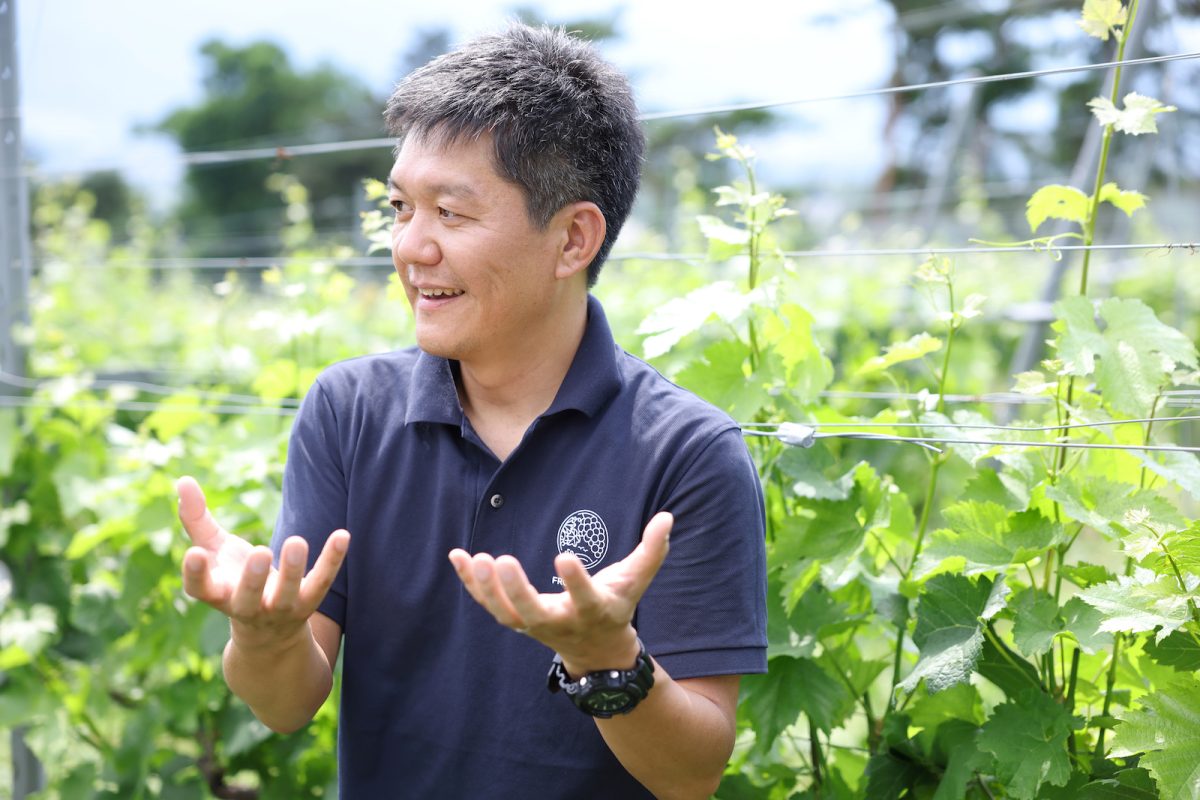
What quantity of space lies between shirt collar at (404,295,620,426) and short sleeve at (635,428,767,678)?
18cm

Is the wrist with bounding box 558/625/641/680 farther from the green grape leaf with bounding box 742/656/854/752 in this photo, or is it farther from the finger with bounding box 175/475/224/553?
the green grape leaf with bounding box 742/656/854/752

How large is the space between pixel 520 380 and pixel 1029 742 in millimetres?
862

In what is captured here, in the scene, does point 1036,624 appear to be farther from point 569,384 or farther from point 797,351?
point 569,384

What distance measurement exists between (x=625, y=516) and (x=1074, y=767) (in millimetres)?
740

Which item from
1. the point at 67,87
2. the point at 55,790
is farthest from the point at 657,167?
the point at 55,790

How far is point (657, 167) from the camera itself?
1096 inches

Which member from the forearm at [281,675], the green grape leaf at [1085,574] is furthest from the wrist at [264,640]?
the green grape leaf at [1085,574]

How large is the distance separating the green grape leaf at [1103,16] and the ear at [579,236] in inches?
29.7

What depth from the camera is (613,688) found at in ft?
4.29

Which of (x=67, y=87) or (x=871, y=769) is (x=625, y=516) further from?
(x=67, y=87)

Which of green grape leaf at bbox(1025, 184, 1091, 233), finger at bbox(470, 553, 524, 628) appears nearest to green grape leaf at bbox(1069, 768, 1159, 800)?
green grape leaf at bbox(1025, 184, 1091, 233)

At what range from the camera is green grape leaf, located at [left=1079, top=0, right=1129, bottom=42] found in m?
1.69

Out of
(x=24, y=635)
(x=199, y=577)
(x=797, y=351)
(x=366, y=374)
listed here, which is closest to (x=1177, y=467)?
(x=797, y=351)

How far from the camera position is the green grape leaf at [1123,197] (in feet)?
5.78
